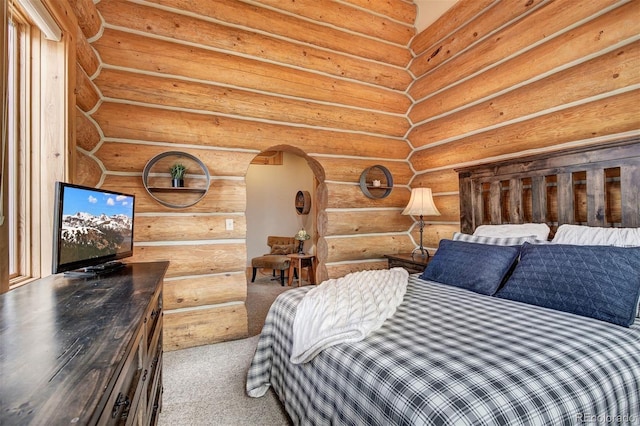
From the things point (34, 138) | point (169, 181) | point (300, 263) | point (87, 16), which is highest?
point (87, 16)

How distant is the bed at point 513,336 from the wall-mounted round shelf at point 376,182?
1.28m

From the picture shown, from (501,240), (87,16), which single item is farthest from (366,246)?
(87,16)

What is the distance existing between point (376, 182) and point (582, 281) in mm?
2403

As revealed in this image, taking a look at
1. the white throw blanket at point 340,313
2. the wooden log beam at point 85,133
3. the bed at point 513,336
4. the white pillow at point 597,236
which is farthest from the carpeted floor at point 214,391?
the white pillow at point 597,236

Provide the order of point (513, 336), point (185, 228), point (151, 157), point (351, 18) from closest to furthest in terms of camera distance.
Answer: point (513, 336)
point (151, 157)
point (185, 228)
point (351, 18)

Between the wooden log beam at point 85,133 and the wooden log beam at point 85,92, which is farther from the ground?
the wooden log beam at point 85,92

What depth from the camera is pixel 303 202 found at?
22.3ft

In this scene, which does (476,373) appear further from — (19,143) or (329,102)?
(329,102)

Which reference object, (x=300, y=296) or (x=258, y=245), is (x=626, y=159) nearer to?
(x=300, y=296)

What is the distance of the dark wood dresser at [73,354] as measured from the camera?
524 millimetres

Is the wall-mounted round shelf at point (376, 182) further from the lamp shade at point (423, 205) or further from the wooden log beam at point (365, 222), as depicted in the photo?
the lamp shade at point (423, 205)

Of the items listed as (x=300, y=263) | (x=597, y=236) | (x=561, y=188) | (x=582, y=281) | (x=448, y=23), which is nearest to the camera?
(x=582, y=281)

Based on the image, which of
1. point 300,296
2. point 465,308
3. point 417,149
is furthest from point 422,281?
point 417,149

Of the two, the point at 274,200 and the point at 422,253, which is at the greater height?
the point at 274,200
